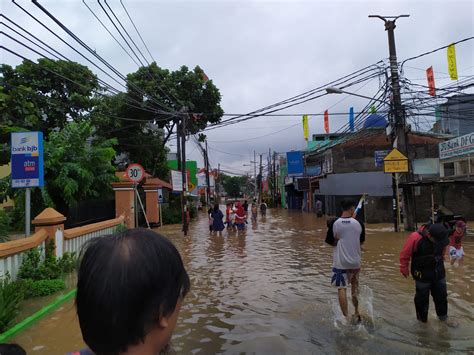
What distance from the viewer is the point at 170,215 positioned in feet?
94.1

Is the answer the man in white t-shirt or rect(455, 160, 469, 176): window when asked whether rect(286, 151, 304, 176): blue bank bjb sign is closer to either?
rect(455, 160, 469, 176): window

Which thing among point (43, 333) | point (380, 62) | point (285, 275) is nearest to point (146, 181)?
point (380, 62)

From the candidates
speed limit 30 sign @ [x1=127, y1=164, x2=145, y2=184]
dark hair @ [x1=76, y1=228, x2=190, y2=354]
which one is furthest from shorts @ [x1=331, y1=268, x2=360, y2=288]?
speed limit 30 sign @ [x1=127, y1=164, x2=145, y2=184]

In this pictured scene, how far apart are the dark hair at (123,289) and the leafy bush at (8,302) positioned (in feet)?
16.9

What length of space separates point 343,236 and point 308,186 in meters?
38.4

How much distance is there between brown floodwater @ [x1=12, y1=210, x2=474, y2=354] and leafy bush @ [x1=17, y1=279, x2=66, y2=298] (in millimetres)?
756

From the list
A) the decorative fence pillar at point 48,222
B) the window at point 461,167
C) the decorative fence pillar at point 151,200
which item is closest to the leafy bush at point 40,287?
the decorative fence pillar at point 48,222

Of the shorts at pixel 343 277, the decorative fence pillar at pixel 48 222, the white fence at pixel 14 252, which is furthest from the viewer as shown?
the decorative fence pillar at pixel 48 222

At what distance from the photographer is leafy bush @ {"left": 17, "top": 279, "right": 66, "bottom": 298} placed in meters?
7.39

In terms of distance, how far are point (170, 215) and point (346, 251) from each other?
76.3 ft

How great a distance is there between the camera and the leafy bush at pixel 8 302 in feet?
18.6

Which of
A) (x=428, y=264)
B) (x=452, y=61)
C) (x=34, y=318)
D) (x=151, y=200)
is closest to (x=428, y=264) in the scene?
(x=428, y=264)

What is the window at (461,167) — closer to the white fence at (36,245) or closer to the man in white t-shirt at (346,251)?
the white fence at (36,245)

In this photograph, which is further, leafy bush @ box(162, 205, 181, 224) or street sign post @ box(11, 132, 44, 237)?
leafy bush @ box(162, 205, 181, 224)
